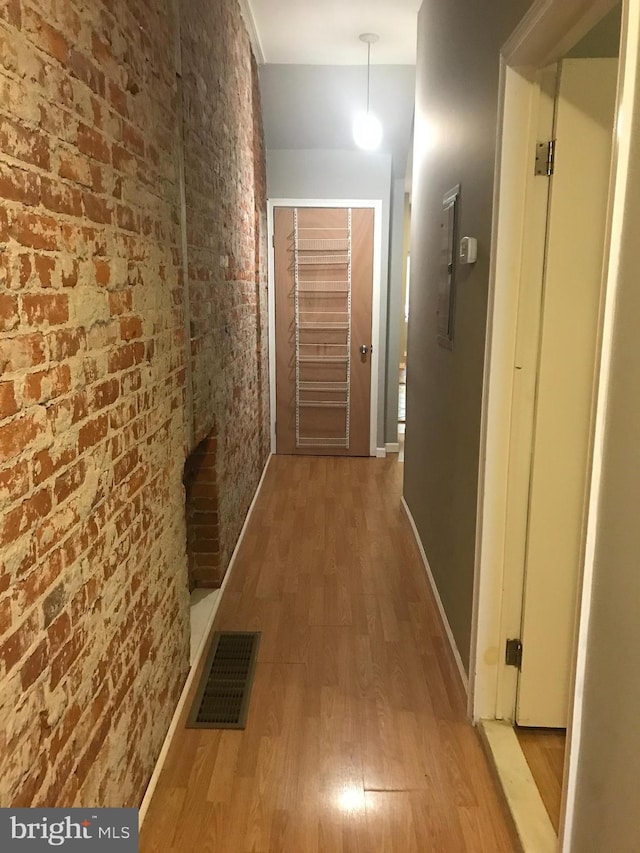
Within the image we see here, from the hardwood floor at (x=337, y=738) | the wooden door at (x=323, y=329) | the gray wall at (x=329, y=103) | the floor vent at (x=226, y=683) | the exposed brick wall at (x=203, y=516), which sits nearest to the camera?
the hardwood floor at (x=337, y=738)

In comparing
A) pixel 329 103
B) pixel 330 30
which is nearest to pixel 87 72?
pixel 330 30

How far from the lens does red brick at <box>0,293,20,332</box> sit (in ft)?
3.32

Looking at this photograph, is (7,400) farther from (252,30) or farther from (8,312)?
(252,30)

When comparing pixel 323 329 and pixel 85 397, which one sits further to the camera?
pixel 323 329

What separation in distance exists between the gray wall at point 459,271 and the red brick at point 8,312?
1.45 m

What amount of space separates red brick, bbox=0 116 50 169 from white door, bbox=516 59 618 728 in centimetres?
134

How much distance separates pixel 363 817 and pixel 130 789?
0.65m

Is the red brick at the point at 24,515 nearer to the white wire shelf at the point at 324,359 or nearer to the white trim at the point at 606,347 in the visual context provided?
the white trim at the point at 606,347

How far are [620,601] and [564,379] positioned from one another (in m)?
0.94

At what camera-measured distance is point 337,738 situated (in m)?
2.12

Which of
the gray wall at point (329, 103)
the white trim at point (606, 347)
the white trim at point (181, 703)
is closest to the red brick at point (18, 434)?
the white trim at point (606, 347)

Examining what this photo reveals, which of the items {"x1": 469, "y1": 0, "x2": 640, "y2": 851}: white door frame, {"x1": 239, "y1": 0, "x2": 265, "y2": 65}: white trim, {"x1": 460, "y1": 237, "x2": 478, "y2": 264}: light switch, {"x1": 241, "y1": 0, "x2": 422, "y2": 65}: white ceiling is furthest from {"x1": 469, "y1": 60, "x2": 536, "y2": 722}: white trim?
{"x1": 239, "y1": 0, "x2": 265, "y2": 65}: white trim

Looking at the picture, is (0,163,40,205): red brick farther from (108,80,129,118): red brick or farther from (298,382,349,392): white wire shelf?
(298,382,349,392): white wire shelf

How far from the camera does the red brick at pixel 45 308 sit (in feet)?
3.61
